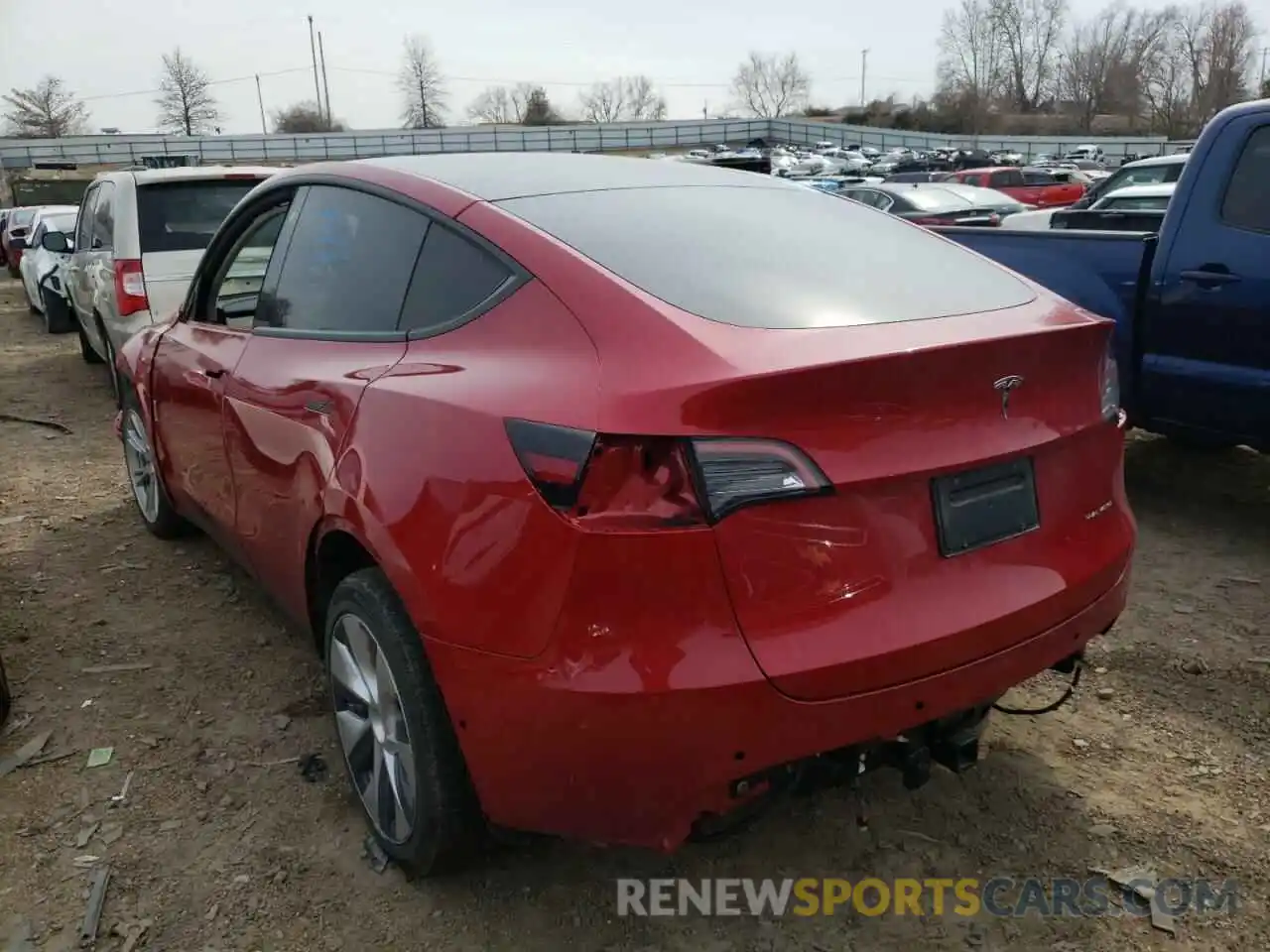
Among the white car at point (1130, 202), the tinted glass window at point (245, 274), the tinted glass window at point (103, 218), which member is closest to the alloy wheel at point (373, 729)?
the tinted glass window at point (245, 274)

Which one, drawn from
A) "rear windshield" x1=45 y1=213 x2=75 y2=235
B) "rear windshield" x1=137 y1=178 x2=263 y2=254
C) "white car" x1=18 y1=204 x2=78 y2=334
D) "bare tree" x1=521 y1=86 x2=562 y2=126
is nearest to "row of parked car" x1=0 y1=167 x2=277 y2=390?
"rear windshield" x1=137 y1=178 x2=263 y2=254

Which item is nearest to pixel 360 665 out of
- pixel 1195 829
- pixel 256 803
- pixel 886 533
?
pixel 256 803

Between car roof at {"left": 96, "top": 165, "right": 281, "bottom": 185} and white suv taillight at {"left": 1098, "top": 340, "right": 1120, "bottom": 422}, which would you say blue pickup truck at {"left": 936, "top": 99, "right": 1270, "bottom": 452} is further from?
car roof at {"left": 96, "top": 165, "right": 281, "bottom": 185}

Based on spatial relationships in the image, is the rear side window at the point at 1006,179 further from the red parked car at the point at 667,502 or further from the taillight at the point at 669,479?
the taillight at the point at 669,479

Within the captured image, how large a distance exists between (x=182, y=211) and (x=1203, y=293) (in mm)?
6373

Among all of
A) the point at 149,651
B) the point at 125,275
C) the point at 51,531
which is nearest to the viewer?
the point at 149,651

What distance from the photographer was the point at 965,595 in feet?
6.85

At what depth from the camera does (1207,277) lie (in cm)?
450

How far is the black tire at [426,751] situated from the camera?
88.0 inches

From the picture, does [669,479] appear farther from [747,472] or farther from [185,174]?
[185,174]

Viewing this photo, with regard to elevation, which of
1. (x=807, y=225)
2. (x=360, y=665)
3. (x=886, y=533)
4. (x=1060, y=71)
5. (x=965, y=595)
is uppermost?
(x=1060, y=71)

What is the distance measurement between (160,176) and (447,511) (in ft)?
20.7

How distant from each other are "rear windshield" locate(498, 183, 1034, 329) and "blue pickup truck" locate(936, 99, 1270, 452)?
86.7 inches

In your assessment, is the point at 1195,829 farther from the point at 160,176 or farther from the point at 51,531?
the point at 160,176
